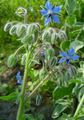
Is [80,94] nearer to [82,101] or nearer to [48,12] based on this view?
[82,101]

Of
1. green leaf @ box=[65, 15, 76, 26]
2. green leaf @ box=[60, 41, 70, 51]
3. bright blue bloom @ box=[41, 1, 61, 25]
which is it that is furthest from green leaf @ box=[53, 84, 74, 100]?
bright blue bloom @ box=[41, 1, 61, 25]

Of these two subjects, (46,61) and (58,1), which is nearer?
(46,61)

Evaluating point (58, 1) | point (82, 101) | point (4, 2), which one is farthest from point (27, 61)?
point (4, 2)

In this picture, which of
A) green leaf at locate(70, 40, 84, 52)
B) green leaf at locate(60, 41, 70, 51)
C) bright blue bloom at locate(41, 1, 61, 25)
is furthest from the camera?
green leaf at locate(60, 41, 70, 51)

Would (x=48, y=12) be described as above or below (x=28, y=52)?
above

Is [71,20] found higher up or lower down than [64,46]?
higher up

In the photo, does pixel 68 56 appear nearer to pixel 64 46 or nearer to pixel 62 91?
pixel 64 46

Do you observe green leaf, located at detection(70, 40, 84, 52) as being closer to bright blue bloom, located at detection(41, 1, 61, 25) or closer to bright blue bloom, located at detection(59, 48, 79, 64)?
bright blue bloom, located at detection(59, 48, 79, 64)

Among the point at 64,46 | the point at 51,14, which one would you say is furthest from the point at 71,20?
the point at 51,14

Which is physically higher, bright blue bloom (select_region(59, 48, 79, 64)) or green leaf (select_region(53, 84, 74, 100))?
bright blue bloom (select_region(59, 48, 79, 64))

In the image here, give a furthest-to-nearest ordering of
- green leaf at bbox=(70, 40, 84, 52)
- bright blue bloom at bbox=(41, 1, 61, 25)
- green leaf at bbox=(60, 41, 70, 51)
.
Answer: green leaf at bbox=(60, 41, 70, 51) < green leaf at bbox=(70, 40, 84, 52) < bright blue bloom at bbox=(41, 1, 61, 25)

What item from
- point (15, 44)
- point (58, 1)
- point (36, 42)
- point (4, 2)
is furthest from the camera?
point (4, 2)
